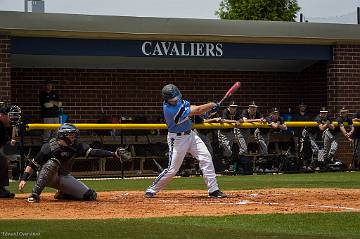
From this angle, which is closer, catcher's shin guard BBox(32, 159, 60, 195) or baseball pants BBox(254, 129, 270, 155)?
catcher's shin guard BBox(32, 159, 60, 195)

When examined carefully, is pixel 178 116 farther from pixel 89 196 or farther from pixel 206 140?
pixel 206 140

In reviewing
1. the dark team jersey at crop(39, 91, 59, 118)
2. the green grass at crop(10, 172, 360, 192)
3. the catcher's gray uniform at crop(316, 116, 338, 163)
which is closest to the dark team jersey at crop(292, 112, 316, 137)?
the catcher's gray uniform at crop(316, 116, 338, 163)

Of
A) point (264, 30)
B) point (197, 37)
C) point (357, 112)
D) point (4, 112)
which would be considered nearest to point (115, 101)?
point (197, 37)

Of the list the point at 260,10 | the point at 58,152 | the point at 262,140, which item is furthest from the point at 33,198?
the point at 260,10

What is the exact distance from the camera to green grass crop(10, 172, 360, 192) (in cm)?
1723

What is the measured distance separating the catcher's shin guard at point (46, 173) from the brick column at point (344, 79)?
44.5 feet

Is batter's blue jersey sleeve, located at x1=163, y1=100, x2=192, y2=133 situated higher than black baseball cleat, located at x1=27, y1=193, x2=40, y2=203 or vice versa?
batter's blue jersey sleeve, located at x1=163, y1=100, x2=192, y2=133

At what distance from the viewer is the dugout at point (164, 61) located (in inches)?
890

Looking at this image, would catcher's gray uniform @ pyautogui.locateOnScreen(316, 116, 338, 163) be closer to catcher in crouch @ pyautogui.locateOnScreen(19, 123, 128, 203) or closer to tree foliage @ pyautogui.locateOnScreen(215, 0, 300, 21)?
catcher in crouch @ pyautogui.locateOnScreen(19, 123, 128, 203)

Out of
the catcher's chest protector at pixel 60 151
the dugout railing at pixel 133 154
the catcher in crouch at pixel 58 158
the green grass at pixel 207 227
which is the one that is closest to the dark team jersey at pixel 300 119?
the dugout railing at pixel 133 154

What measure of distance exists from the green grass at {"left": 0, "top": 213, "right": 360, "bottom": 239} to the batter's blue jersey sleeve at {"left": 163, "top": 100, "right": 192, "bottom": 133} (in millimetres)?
2630

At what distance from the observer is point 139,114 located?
25.0 meters

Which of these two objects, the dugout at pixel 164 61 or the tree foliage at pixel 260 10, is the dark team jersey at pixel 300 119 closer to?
the dugout at pixel 164 61

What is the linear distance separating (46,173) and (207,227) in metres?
3.86
